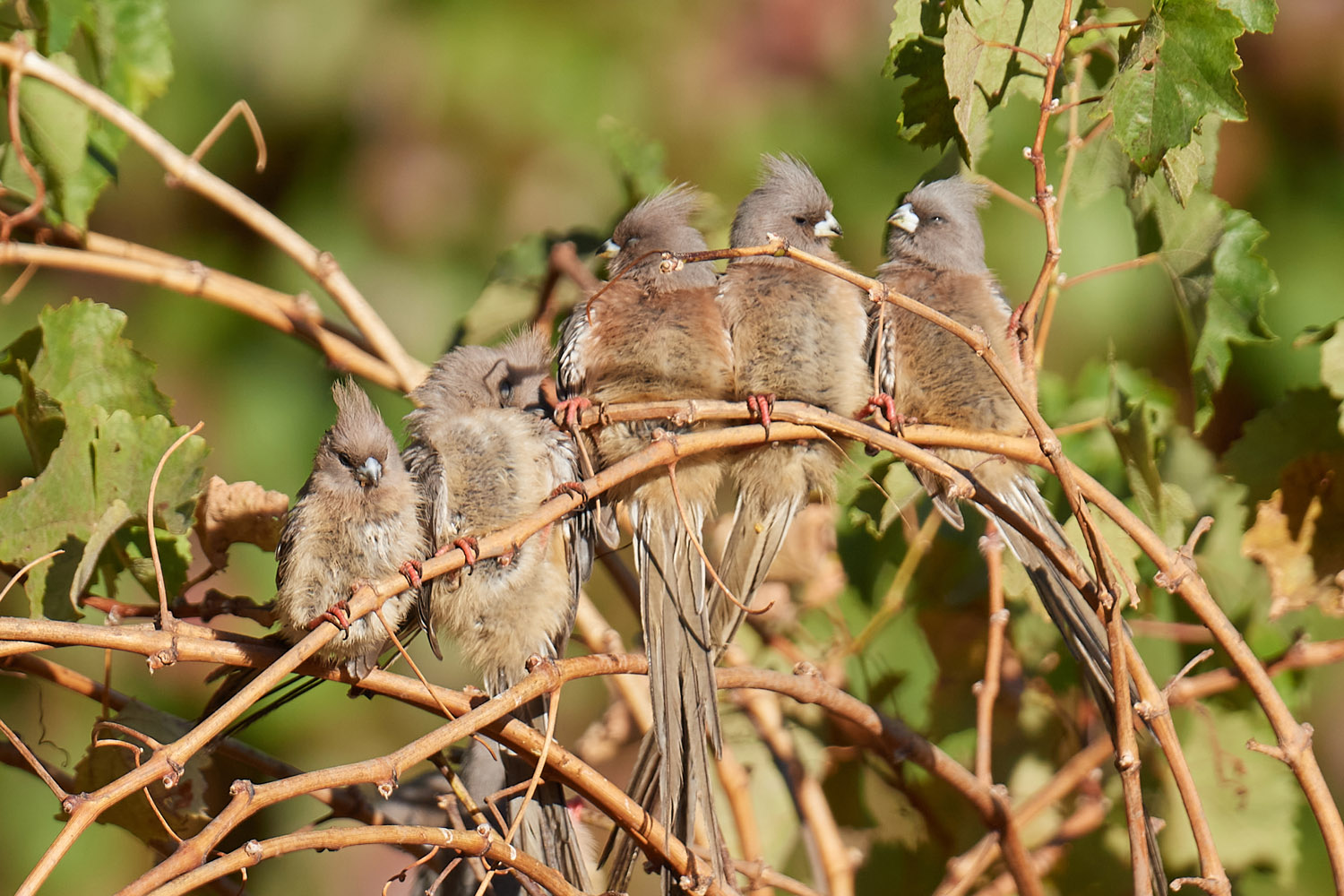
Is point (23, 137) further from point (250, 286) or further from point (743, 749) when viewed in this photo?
point (743, 749)

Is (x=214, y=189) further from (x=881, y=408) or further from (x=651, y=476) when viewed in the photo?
(x=881, y=408)

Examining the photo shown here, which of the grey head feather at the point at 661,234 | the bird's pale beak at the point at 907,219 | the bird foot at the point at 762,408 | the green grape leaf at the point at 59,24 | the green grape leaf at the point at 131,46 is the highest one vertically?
the bird's pale beak at the point at 907,219

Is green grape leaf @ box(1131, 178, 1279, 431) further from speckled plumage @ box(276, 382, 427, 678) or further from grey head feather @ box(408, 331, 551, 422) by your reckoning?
speckled plumage @ box(276, 382, 427, 678)

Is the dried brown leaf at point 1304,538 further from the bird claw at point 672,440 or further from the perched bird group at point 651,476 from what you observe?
the bird claw at point 672,440

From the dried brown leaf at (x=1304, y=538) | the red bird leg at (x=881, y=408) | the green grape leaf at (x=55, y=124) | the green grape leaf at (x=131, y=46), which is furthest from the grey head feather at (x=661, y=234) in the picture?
the dried brown leaf at (x=1304, y=538)

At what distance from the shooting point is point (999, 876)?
3.00 meters

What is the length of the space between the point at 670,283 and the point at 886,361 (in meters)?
0.52

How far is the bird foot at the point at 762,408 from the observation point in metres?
2.24

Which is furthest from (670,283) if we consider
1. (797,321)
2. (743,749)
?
(743,749)

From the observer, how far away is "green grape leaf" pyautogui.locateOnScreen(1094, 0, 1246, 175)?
6.79ft

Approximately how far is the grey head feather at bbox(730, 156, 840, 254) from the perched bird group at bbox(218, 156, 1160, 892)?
23 cm

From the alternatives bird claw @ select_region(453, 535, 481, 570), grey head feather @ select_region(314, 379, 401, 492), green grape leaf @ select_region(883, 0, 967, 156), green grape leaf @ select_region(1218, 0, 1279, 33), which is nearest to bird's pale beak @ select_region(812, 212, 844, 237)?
green grape leaf @ select_region(883, 0, 967, 156)

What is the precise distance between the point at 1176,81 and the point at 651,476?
1215 mm

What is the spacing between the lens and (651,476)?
2.55m
